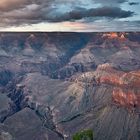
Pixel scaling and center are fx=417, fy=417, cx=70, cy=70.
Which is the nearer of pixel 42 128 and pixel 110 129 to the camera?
pixel 110 129

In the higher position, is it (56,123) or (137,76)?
(137,76)

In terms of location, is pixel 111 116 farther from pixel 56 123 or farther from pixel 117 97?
pixel 56 123

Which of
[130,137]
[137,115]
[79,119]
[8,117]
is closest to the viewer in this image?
[130,137]

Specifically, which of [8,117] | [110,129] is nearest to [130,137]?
[110,129]

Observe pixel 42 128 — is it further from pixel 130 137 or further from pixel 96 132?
pixel 130 137

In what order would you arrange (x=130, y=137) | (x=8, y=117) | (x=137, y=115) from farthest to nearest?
(x=8, y=117)
(x=137, y=115)
(x=130, y=137)

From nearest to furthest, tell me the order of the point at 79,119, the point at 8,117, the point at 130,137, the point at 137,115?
the point at 130,137 → the point at 137,115 → the point at 79,119 → the point at 8,117

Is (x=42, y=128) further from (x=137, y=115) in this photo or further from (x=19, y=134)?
(x=137, y=115)

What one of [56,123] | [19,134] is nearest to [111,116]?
[56,123]

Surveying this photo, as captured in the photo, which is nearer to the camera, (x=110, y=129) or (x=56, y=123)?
(x=110, y=129)
